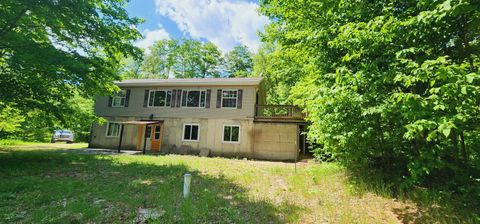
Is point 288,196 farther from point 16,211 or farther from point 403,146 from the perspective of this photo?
point 16,211

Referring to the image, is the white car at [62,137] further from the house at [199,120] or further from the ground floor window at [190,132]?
the ground floor window at [190,132]

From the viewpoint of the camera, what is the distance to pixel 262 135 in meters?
14.5

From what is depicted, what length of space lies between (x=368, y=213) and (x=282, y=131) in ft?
31.3

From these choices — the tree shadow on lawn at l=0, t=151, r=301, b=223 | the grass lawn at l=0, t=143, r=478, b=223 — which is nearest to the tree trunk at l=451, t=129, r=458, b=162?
the grass lawn at l=0, t=143, r=478, b=223

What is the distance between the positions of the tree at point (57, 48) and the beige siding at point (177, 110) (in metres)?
5.92

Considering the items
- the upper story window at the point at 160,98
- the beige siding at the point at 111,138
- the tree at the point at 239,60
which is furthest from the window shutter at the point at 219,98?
the tree at the point at 239,60

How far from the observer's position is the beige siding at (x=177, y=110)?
14.9m

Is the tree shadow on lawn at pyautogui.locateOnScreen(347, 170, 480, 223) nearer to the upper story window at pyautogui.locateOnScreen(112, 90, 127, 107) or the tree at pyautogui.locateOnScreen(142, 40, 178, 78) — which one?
the upper story window at pyautogui.locateOnScreen(112, 90, 127, 107)

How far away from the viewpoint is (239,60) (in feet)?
115

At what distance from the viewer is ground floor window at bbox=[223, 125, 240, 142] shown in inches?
587

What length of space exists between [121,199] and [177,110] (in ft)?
36.4

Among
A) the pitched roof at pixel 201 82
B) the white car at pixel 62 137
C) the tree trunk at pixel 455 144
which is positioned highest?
the pitched roof at pixel 201 82

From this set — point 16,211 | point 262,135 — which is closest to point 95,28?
point 16,211

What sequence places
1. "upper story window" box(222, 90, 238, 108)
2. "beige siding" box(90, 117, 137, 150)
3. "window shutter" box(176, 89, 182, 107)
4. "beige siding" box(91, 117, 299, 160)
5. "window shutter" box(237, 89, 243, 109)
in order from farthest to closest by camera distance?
"beige siding" box(90, 117, 137, 150)
"window shutter" box(176, 89, 182, 107)
"upper story window" box(222, 90, 238, 108)
"window shutter" box(237, 89, 243, 109)
"beige siding" box(91, 117, 299, 160)
